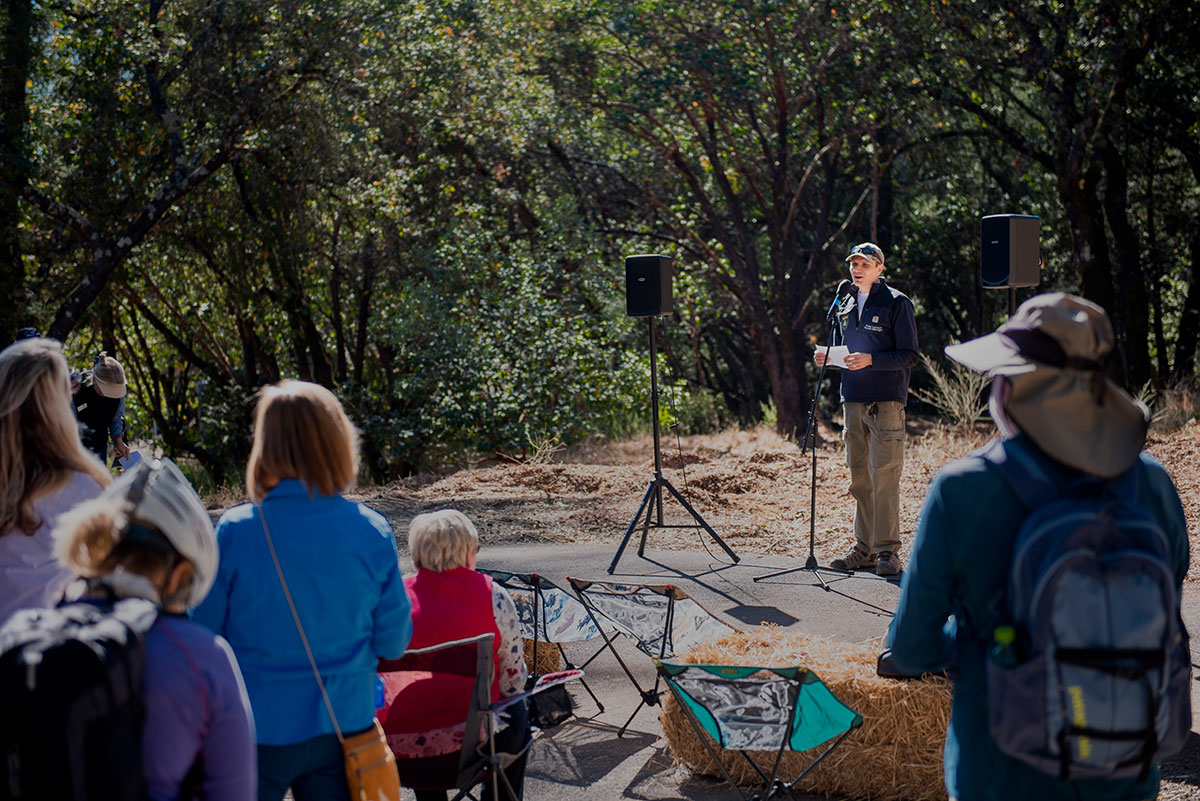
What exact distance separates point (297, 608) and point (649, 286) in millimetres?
5528

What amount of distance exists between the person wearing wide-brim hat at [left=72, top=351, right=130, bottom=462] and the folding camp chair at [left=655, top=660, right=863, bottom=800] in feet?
13.2

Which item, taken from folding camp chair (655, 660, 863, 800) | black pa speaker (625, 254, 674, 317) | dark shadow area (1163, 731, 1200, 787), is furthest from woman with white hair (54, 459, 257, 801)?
black pa speaker (625, 254, 674, 317)

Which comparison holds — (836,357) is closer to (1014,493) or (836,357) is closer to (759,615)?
(759,615)

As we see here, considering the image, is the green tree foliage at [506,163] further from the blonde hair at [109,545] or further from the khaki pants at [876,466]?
the blonde hair at [109,545]

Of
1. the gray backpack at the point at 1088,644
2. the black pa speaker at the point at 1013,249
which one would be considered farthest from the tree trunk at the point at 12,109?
the gray backpack at the point at 1088,644

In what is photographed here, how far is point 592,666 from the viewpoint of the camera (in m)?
5.52

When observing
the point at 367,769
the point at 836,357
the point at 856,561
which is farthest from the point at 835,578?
the point at 367,769

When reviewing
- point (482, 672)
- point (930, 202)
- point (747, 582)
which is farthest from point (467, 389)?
point (930, 202)

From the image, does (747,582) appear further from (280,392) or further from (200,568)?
(200,568)

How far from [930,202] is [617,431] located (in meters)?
10.7

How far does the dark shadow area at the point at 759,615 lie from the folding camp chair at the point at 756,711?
234 centimetres

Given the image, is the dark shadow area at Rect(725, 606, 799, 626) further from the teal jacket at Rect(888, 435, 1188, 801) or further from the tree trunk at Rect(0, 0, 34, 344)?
the tree trunk at Rect(0, 0, 34, 344)

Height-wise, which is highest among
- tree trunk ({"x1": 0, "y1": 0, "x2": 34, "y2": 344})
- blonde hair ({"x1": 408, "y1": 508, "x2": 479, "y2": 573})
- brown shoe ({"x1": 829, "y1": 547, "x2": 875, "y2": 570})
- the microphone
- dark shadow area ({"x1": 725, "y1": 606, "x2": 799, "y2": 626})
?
tree trunk ({"x1": 0, "y1": 0, "x2": 34, "y2": 344})

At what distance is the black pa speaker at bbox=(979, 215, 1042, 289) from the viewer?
607 cm
